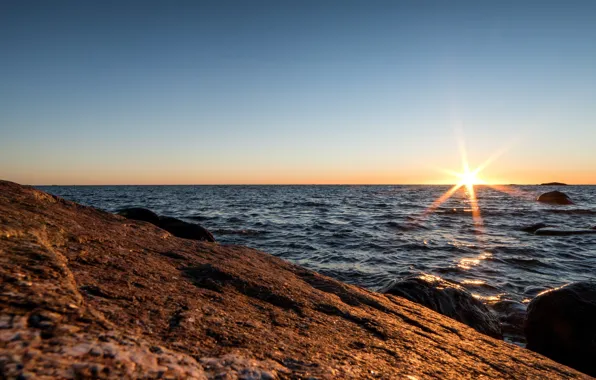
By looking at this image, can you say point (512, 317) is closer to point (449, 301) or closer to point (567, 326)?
point (567, 326)

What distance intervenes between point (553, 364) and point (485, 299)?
16.5 ft

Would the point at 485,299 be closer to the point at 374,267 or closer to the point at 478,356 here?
the point at 374,267

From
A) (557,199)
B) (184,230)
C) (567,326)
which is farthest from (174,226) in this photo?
(557,199)

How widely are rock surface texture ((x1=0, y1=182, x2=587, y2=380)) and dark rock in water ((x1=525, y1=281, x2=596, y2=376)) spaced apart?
244 centimetres

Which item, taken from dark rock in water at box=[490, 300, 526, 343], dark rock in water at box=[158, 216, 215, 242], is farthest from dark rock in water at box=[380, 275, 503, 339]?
dark rock in water at box=[158, 216, 215, 242]

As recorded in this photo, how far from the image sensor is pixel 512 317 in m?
6.75

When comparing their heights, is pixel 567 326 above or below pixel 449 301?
below

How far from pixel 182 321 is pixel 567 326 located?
6.06 metres

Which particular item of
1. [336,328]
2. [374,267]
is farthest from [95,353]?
[374,267]

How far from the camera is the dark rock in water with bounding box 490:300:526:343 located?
20.2 ft

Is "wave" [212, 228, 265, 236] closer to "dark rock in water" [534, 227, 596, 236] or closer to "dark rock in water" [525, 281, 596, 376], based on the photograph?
"dark rock in water" [525, 281, 596, 376]

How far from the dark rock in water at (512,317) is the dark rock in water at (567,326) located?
47 centimetres

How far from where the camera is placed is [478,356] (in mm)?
2869

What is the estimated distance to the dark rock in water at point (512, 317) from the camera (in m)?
6.15
